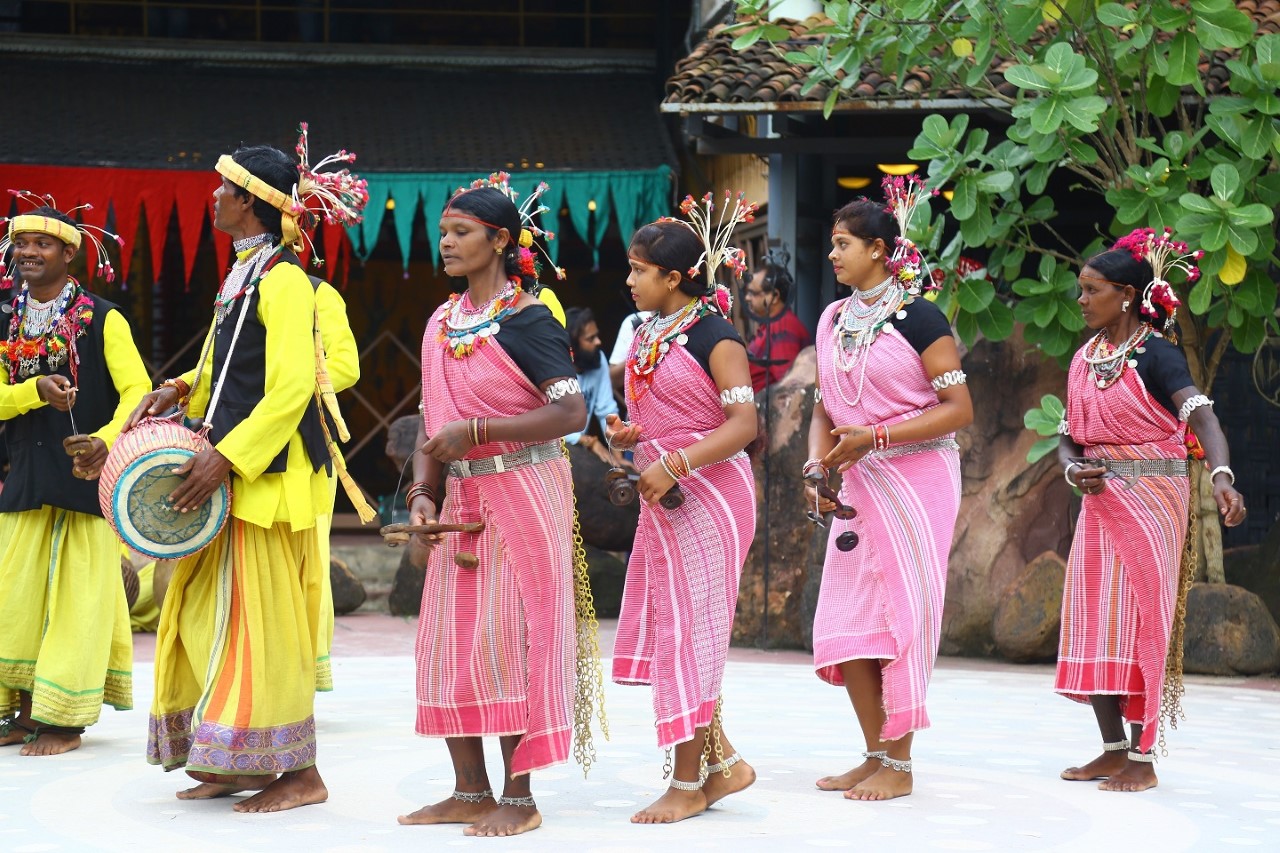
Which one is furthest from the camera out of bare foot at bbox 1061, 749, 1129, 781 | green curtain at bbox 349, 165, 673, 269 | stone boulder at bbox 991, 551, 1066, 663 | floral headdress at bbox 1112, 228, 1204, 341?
green curtain at bbox 349, 165, 673, 269

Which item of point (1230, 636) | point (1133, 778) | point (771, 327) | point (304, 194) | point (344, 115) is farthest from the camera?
point (344, 115)

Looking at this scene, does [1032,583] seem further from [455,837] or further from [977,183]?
[455,837]

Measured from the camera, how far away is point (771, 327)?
34.7ft

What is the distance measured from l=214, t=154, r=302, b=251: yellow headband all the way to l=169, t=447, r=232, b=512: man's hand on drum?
2.49 feet

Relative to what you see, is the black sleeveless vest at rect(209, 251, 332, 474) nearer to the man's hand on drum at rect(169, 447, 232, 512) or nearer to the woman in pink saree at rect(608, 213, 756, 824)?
the man's hand on drum at rect(169, 447, 232, 512)

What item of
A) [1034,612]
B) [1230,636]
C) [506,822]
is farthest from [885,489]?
[1230,636]

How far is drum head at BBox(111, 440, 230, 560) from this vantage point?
5.00 metres

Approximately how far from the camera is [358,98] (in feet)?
47.1

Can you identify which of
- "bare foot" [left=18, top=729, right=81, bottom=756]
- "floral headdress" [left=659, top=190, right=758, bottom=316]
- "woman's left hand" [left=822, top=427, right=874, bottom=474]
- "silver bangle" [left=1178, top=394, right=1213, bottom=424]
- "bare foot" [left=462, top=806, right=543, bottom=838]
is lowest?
"bare foot" [left=18, top=729, right=81, bottom=756]

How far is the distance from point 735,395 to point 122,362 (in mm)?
2512

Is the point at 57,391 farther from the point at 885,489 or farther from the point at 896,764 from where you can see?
the point at 896,764

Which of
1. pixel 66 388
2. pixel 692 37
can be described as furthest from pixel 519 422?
pixel 692 37

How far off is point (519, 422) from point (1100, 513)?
7.64 feet

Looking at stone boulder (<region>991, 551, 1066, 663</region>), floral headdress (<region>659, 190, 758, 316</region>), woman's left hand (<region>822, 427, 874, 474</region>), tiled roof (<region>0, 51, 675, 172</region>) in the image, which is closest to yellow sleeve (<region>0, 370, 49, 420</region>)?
floral headdress (<region>659, 190, 758, 316</region>)
